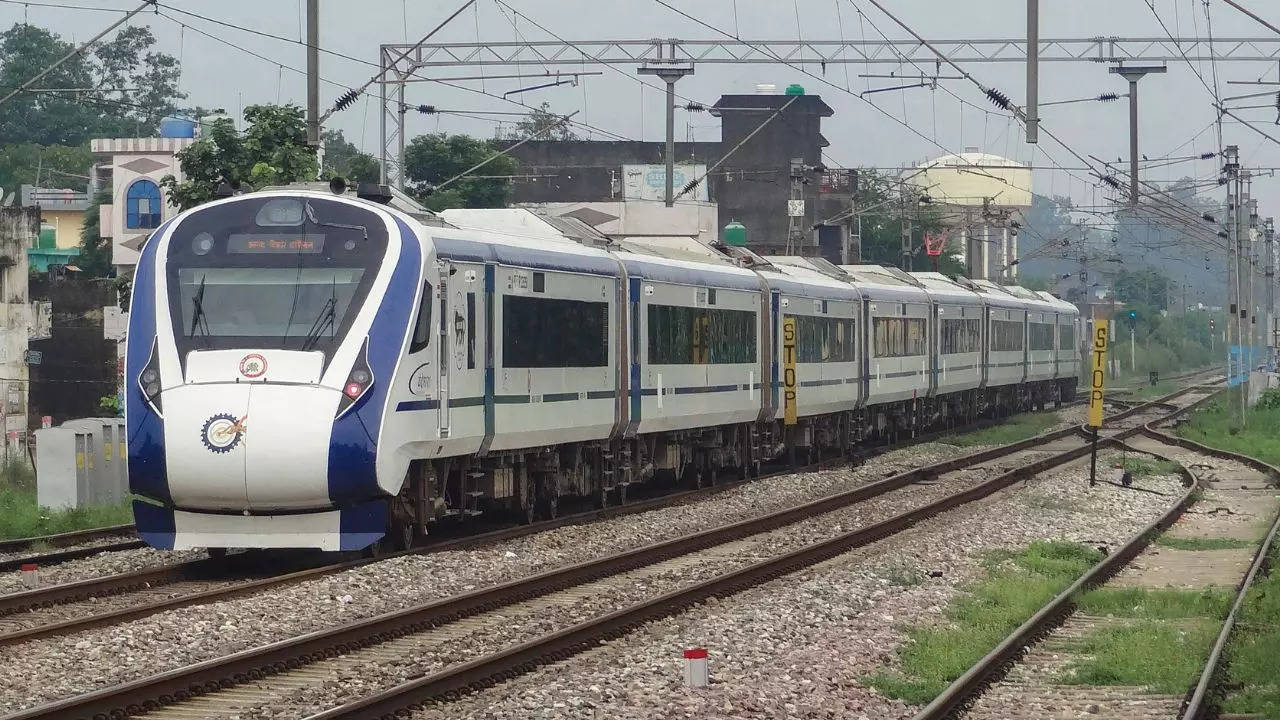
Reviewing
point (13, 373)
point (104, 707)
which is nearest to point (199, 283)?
point (104, 707)

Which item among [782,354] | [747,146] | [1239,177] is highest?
[747,146]

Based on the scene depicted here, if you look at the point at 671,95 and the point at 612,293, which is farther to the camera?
the point at 671,95

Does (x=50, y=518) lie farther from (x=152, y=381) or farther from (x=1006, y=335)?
(x=1006, y=335)

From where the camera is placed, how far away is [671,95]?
40625mm

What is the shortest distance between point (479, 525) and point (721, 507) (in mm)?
4086

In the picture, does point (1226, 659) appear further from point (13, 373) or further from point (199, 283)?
point (13, 373)

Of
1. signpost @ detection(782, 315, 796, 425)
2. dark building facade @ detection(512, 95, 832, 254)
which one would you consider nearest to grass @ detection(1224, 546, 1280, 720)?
signpost @ detection(782, 315, 796, 425)

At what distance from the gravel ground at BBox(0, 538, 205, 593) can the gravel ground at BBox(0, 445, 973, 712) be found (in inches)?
6.5

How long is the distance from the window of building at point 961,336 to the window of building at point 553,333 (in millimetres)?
21413

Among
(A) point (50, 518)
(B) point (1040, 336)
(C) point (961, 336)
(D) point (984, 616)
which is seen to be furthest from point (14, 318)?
(D) point (984, 616)

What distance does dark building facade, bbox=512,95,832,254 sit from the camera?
96375 mm

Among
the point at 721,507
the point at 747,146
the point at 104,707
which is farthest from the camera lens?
the point at 747,146

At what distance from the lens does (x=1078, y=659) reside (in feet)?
39.2

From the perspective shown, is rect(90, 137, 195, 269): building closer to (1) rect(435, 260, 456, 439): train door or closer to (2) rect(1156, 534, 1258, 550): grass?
(2) rect(1156, 534, 1258, 550): grass
